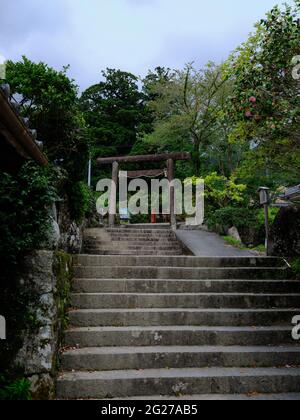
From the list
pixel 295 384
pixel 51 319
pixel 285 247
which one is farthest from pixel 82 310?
pixel 285 247

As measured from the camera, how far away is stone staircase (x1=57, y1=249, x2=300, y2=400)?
144 inches

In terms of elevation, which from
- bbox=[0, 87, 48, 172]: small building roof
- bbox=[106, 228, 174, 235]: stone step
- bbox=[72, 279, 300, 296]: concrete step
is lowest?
bbox=[72, 279, 300, 296]: concrete step

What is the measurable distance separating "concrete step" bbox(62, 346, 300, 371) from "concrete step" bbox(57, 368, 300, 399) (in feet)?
0.37

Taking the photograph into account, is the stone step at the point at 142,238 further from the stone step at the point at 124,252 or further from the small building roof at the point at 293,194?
the small building roof at the point at 293,194

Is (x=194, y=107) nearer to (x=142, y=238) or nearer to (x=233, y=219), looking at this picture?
(x=233, y=219)

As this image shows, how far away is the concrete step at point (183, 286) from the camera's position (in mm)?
5152

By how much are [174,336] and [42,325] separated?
1681 mm

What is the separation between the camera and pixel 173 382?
3660mm

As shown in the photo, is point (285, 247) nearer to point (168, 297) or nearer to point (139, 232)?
point (168, 297)

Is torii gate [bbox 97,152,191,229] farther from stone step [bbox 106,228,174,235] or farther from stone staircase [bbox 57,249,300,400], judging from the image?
stone staircase [bbox 57,249,300,400]

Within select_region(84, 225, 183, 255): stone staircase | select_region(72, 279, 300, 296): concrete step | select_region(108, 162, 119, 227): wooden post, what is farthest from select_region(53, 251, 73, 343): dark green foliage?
select_region(108, 162, 119, 227): wooden post

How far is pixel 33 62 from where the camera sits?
7340 millimetres

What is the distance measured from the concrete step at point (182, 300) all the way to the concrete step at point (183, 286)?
25 centimetres

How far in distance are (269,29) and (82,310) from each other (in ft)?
18.6
